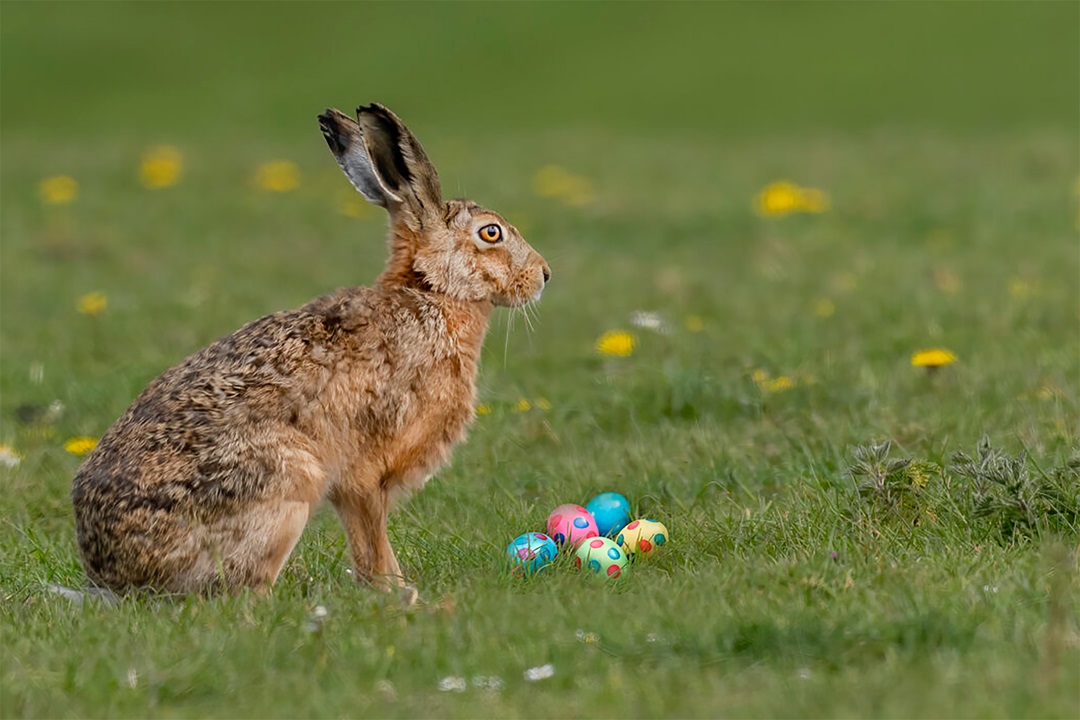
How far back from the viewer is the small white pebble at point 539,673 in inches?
186

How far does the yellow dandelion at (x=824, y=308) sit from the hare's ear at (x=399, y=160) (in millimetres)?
4326

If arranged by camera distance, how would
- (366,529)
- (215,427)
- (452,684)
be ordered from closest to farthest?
(452,684), (215,427), (366,529)

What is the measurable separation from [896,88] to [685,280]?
14281mm

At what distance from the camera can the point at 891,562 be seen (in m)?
5.56

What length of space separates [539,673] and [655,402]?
12.7 feet

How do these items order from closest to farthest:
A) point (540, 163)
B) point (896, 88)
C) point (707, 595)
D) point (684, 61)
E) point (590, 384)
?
point (707, 595) < point (590, 384) < point (540, 163) < point (896, 88) < point (684, 61)

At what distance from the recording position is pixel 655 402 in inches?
335

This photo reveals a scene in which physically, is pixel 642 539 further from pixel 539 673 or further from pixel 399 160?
pixel 399 160

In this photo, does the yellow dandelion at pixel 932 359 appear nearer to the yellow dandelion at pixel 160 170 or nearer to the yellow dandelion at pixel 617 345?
the yellow dandelion at pixel 617 345

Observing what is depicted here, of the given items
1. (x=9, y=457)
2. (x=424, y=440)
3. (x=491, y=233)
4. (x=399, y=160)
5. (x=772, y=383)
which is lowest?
(x=9, y=457)

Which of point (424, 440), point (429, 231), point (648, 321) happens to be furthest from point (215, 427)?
point (648, 321)

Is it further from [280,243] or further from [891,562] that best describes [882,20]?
[891,562]

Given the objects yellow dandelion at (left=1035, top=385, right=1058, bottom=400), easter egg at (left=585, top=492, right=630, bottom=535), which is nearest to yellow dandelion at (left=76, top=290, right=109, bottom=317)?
easter egg at (left=585, top=492, right=630, bottom=535)

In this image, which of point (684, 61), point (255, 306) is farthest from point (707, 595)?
point (684, 61)
